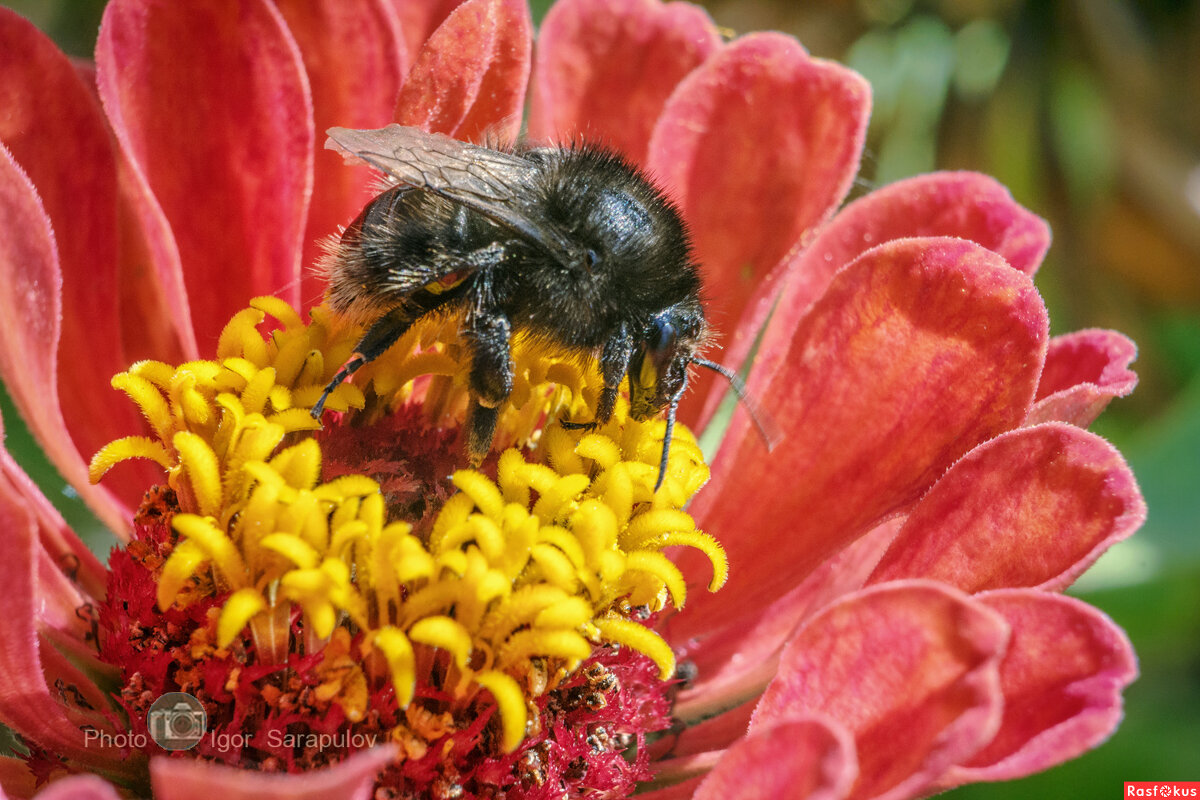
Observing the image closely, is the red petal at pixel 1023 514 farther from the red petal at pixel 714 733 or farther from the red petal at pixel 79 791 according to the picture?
the red petal at pixel 79 791

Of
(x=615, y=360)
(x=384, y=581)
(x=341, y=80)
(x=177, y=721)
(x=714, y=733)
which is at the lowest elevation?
(x=714, y=733)

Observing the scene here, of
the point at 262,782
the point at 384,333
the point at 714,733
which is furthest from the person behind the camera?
the point at 714,733

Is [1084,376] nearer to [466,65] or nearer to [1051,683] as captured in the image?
[1051,683]

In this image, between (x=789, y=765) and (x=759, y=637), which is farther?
(x=759, y=637)

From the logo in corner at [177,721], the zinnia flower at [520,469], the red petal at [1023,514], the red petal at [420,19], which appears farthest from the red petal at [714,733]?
the red petal at [420,19]

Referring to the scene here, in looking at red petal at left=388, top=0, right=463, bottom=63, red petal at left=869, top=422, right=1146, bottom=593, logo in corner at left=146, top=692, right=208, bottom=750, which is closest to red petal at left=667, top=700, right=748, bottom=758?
red petal at left=869, top=422, right=1146, bottom=593

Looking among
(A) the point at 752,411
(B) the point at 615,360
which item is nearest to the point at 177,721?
(B) the point at 615,360

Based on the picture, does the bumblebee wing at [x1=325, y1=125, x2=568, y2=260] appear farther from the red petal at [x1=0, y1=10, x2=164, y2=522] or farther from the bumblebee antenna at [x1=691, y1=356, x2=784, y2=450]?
the red petal at [x1=0, y1=10, x2=164, y2=522]

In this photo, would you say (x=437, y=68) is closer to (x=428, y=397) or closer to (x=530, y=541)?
(x=428, y=397)
